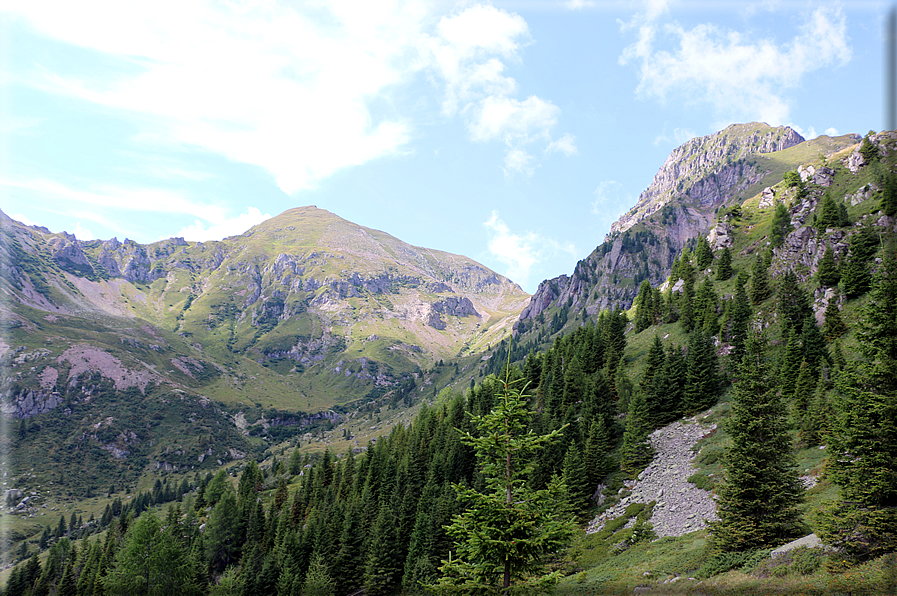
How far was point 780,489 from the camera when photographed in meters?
28.0

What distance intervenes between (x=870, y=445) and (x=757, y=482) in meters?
9.76

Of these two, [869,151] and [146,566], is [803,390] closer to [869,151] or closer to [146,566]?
[146,566]

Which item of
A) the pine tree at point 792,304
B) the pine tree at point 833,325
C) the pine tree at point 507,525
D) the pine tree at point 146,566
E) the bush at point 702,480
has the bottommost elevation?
the pine tree at point 146,566

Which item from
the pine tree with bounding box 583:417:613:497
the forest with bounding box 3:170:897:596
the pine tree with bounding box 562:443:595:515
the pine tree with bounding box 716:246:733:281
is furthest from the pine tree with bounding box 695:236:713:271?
the pine tree with bounding box 562:443:595:515

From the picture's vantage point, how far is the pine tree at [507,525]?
1480 cm

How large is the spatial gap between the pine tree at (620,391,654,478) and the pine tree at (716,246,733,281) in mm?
72643

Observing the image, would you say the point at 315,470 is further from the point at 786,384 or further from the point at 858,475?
the point at 858,475

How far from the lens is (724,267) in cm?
11944

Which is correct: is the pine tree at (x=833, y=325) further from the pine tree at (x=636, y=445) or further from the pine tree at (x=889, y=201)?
the pine tree at (x=636, y=445)

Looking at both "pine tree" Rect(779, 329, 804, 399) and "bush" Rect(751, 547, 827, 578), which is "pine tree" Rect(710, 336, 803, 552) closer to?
"bush" Rect(751, 547, 827, 578)

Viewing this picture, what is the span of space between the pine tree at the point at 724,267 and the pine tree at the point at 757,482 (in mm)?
104455

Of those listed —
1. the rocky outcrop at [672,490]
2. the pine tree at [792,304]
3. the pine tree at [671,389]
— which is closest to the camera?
the rocky outcrop at [672,490]

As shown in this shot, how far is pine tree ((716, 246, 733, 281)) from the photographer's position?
118750 millimetres

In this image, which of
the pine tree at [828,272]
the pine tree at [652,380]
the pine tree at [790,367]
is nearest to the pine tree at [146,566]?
the pine tree at [652,380]
